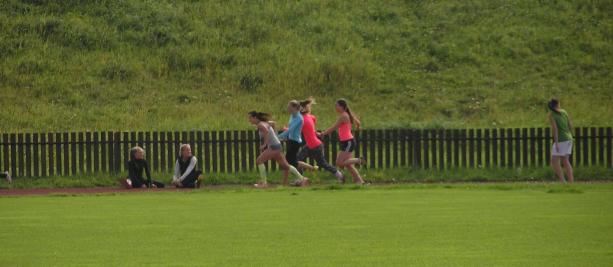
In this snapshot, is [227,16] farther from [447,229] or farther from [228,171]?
[447,229]

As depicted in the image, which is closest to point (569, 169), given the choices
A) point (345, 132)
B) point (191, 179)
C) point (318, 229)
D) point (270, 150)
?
point (345, 132)

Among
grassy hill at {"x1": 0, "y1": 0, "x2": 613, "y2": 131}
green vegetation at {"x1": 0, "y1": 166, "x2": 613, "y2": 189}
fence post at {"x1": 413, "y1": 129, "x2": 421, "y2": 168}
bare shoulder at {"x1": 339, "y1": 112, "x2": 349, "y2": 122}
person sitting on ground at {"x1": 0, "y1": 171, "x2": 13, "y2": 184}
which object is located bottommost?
green vegetation at {"x1": 0, "y1": 166, "x2": 613, "y2": 189}

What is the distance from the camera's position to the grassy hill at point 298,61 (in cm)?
4812

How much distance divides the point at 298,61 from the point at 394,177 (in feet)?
85.5

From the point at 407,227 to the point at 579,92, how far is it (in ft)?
127

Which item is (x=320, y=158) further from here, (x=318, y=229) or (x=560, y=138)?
(x=318, y=229)

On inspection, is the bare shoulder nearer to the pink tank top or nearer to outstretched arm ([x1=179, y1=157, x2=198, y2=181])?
the pink tank top

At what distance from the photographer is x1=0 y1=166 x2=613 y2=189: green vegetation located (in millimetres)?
28781

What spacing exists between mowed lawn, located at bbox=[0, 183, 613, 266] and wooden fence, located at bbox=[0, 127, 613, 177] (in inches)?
298

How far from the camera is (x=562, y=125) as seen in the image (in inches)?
1021

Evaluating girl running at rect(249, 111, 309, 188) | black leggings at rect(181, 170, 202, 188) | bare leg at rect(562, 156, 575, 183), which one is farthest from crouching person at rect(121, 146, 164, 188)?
bare leg at rect(562, 156, 575, 183)

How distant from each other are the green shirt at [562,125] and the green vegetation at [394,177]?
2.80 metres

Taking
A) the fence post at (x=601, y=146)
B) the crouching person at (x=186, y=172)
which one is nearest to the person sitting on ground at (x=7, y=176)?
the crouching person at (x=186, y=172)

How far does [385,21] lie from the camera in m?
61.8
